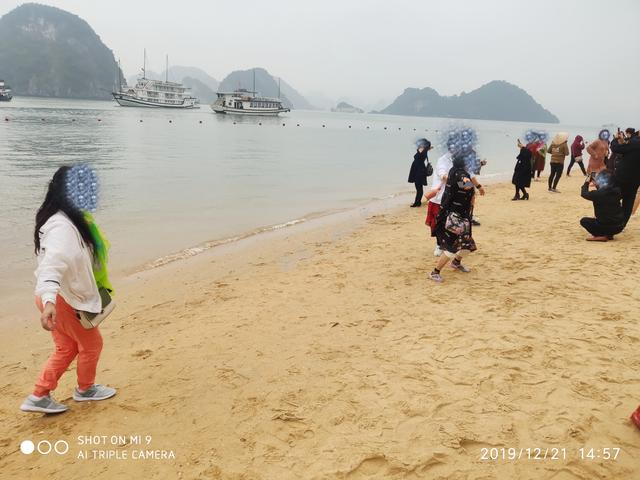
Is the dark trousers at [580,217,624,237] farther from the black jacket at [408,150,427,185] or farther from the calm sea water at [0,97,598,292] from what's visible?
the black jacket at [408,150,427,185]

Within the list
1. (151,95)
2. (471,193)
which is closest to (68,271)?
(471,193)

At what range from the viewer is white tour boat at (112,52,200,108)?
97.9 meters

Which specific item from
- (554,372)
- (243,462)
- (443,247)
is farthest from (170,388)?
(443,247)

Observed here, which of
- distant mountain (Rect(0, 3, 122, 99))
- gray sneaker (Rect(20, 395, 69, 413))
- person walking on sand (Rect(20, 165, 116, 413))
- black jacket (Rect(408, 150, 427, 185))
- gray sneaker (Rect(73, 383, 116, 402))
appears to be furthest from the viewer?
distant mountain (Rect(0, 3, 122, 99))

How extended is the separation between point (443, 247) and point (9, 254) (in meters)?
8.12

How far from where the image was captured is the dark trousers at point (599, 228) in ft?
23.5

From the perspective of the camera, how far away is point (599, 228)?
23.9 ft

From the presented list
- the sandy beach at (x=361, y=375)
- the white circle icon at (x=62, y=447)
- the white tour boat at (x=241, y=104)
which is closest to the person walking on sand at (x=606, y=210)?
the sandy beach at (x=361, y=375)

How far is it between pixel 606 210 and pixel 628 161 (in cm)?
89

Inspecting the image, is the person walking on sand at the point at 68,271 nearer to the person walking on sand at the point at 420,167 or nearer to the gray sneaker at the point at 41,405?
the gray sneaker at the point at 41,405

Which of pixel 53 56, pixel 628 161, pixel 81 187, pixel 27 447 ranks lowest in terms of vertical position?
pixel 27 447

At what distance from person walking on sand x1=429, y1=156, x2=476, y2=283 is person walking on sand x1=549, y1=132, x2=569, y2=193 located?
9.35 metres

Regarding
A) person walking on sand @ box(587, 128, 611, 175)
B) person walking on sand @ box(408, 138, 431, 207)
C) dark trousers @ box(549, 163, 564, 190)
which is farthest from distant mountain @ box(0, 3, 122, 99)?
person walking on sand @ box(587, 128, 611, 175)

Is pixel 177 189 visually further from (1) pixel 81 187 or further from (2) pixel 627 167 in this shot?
(2) pixel 627 167
